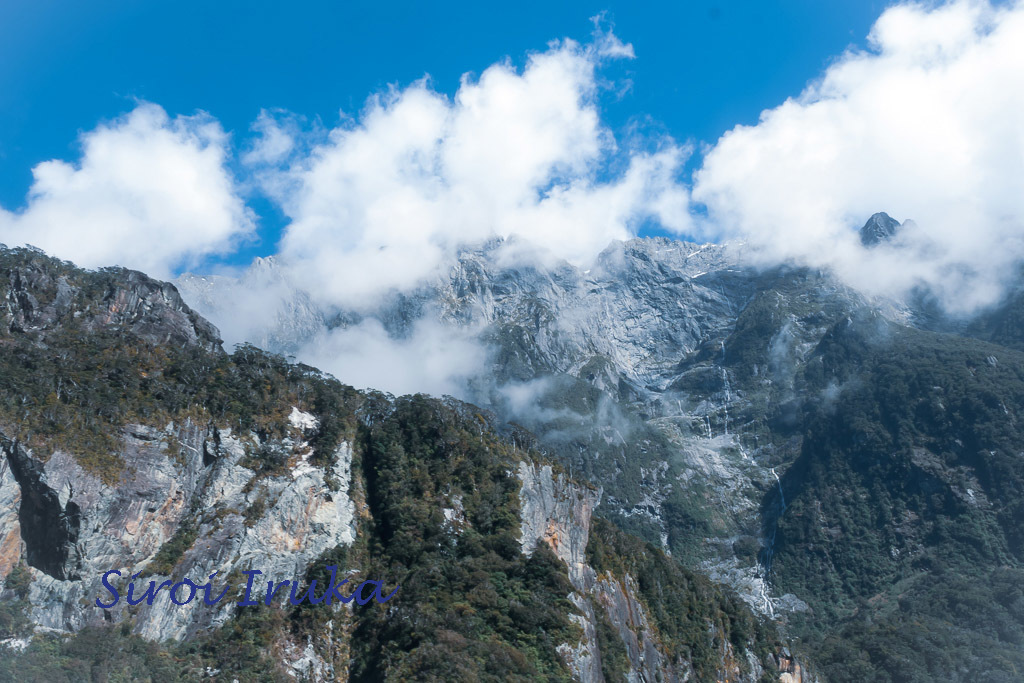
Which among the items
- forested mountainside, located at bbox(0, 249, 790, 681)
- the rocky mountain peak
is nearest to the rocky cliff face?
forested mountainside, located at bbox(0, 249, 790, 681)

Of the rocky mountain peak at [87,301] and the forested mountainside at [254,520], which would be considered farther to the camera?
the rocky mountain peak at [87,301]

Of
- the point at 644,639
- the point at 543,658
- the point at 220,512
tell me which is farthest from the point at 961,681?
the point at 220,512

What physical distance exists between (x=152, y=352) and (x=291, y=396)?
1927 cm

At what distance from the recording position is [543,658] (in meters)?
80.2

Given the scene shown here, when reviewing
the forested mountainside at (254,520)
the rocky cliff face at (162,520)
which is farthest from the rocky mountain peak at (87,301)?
the rocky cliff face at (162,520)

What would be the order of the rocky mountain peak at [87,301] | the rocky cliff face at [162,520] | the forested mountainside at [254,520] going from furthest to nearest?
1. the rocky mountain peak at [87,301]
2. the forested mountainside at [254,520]
3. the rocky cliff face at [162,520]

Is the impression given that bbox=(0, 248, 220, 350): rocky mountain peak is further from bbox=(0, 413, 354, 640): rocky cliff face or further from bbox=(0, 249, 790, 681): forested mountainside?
bbox=(0, 413, 354, 640): rocky cliff face

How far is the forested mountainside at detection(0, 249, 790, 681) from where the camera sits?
72.1 meters

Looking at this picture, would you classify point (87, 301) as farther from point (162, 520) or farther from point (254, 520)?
point (254, 520)

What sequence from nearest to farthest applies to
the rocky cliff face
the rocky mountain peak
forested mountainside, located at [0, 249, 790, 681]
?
1. the rocky cliff face
2. forested mountainside, located at [0, 249, 790, 681]
3. the rocky mountain peak

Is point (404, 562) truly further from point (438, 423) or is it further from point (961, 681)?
point (961, 681)

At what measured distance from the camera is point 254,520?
86000 millimetres

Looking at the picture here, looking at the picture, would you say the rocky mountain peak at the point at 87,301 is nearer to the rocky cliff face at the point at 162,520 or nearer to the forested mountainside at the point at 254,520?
the forested mountainside at the point at 254,520

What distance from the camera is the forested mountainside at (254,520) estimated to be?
72.1 m
